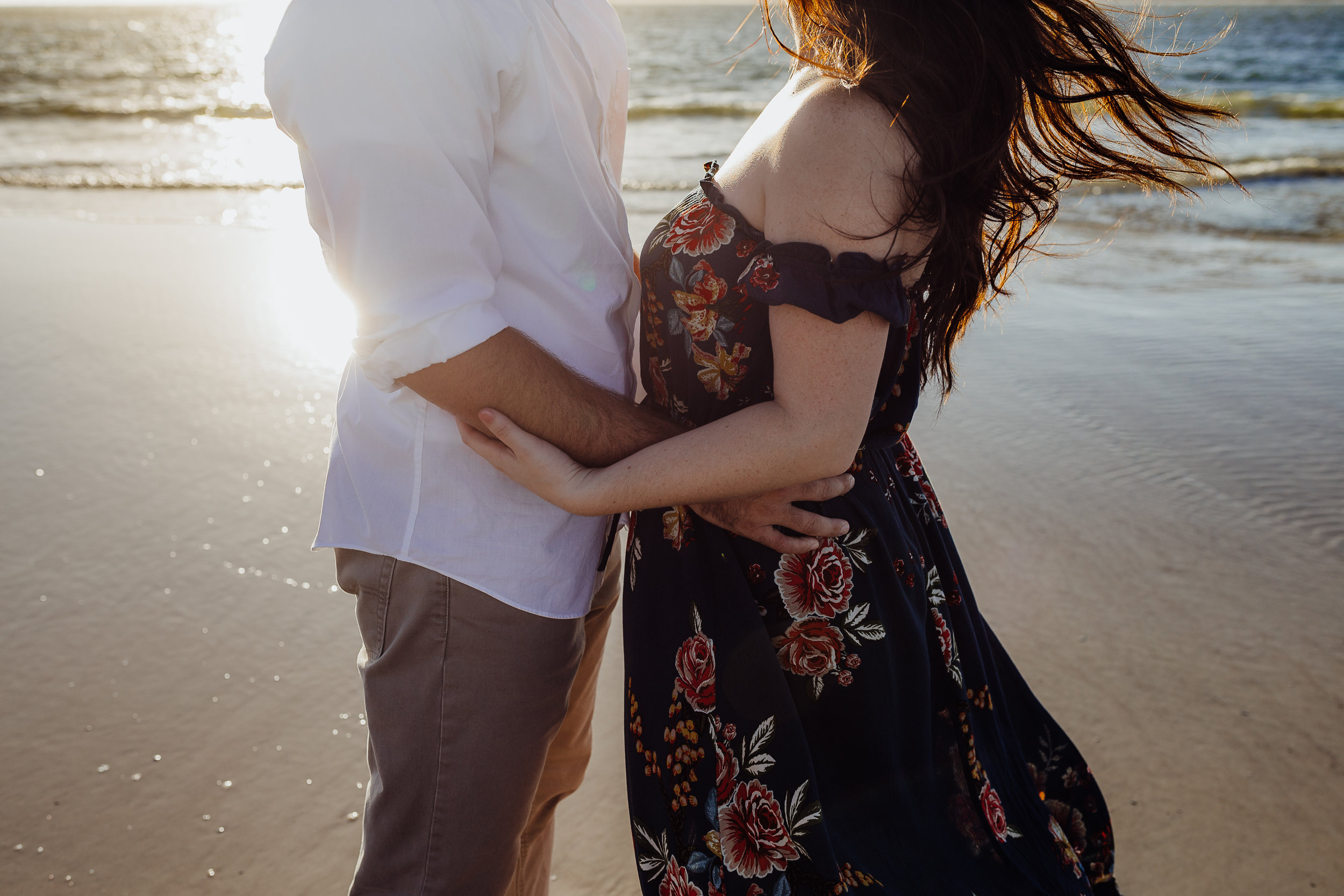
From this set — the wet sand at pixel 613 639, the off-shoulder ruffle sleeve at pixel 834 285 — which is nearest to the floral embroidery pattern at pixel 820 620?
the off-shoulder ruffle sleeve at pixel 834 285

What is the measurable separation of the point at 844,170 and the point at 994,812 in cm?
90

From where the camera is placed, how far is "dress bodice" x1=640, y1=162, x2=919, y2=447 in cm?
99

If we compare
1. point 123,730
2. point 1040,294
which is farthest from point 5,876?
point 1040,294

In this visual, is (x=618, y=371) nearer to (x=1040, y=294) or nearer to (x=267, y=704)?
(x=267, y=704)

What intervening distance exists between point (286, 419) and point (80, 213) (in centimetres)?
446

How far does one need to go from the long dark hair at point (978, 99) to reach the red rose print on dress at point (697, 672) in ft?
1.71

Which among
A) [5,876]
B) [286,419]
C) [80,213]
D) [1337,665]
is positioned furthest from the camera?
[80,213]

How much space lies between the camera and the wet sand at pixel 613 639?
1.86m

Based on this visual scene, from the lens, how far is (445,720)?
3.75 feet

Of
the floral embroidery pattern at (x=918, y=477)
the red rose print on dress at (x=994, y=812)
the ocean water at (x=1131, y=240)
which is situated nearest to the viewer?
the red rose print on dress at (x=994, y=812)

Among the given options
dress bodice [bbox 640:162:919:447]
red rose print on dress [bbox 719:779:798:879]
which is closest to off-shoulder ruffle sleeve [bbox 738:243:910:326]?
dress bodice [bbox 640:162:919:447]

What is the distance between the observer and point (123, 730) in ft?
6.73

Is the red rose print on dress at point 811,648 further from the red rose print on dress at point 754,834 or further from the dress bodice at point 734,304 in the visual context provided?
the dress bodice at point 734,304

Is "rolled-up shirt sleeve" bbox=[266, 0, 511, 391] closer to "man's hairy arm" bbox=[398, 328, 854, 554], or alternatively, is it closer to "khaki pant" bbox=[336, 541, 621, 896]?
"man's hairy arm" bbox=[398, 328, 854, 554]
